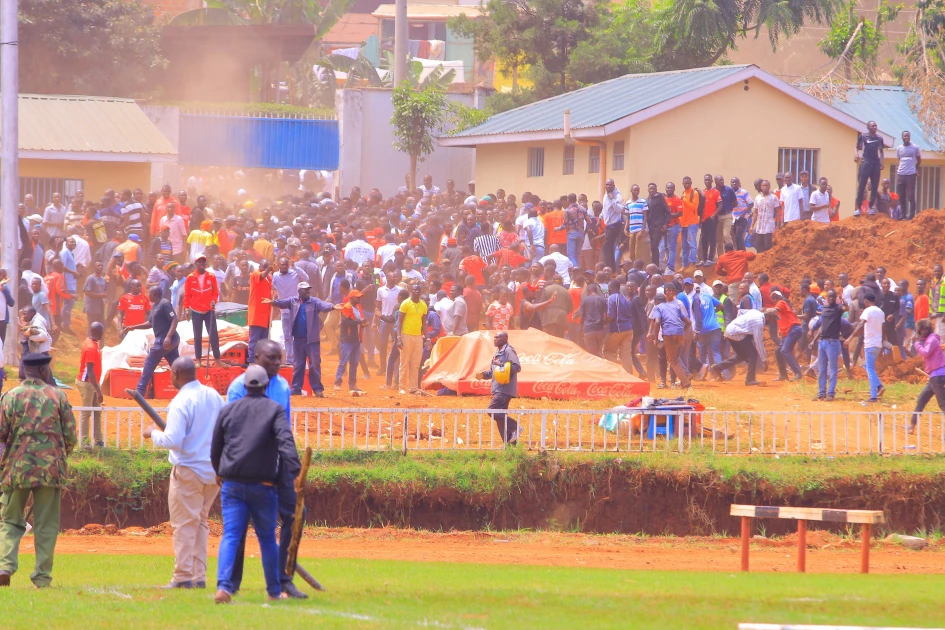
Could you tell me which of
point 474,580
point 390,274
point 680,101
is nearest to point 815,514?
point 474,580

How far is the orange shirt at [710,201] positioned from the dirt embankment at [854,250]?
1537mm

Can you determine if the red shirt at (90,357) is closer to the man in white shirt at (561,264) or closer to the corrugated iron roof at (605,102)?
the man in white shirt at (561,264)

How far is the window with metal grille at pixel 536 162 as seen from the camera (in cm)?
3203

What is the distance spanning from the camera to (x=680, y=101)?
2853cm

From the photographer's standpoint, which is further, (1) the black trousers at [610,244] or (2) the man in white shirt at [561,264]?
(1) the black trousers at [610,244]

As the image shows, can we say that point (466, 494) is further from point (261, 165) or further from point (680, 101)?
point (261, 165)

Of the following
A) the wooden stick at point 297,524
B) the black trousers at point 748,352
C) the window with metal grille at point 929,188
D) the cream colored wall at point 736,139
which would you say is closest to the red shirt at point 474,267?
the black trousers at point 748,352

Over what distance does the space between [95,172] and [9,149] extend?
1149 cm

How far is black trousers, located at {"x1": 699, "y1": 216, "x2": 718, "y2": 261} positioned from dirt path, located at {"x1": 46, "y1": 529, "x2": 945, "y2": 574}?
424 inches

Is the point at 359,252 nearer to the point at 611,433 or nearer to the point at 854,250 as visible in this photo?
the point at 611,433

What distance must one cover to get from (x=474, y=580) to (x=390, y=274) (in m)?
11.1

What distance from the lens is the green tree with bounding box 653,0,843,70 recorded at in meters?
38.4

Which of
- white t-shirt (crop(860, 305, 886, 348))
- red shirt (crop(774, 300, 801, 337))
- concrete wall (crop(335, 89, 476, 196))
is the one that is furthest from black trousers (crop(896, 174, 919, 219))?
concrete wall (crop(335, 89, 476, 196))

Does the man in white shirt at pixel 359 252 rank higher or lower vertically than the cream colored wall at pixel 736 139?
lower
